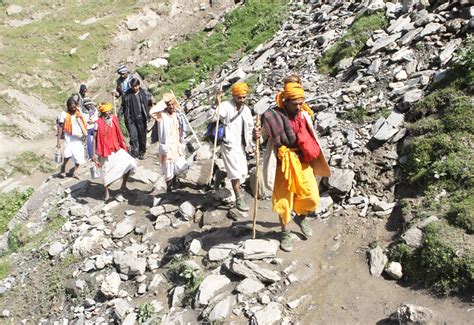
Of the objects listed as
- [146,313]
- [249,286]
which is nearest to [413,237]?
[249,286]

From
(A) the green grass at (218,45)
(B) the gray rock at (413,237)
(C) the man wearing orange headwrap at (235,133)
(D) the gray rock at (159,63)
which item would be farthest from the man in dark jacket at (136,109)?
(D) the gray rock at (159,63)

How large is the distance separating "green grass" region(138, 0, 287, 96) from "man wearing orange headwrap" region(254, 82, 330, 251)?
979cm

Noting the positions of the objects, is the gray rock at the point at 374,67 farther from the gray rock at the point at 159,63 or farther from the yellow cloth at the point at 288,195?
the gray rock at the point at 159,63

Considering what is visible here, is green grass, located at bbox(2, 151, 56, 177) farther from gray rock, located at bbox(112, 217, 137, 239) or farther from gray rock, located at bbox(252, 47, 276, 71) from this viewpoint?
gray rock, located at bbox(112, 217, 137, 239)

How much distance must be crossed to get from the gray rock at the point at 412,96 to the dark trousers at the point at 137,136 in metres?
5.72

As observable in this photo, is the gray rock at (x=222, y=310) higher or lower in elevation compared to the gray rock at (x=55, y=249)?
higher

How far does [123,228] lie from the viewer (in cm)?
854

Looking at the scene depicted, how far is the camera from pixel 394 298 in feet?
18.3

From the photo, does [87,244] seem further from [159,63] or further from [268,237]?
[159,63]

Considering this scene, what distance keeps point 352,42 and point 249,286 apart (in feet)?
23.7

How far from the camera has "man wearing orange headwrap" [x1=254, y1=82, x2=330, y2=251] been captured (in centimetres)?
605

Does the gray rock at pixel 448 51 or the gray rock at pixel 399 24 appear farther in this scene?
the gray rock at pixel 399 24

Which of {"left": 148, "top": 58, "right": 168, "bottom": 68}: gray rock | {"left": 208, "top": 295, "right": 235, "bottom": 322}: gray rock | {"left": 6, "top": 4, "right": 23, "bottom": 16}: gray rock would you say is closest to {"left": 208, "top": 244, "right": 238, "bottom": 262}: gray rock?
{"left": 208, "top": 295, "right": 235, "bottom": 322}: gray rock

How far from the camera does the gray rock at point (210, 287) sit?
612cm
